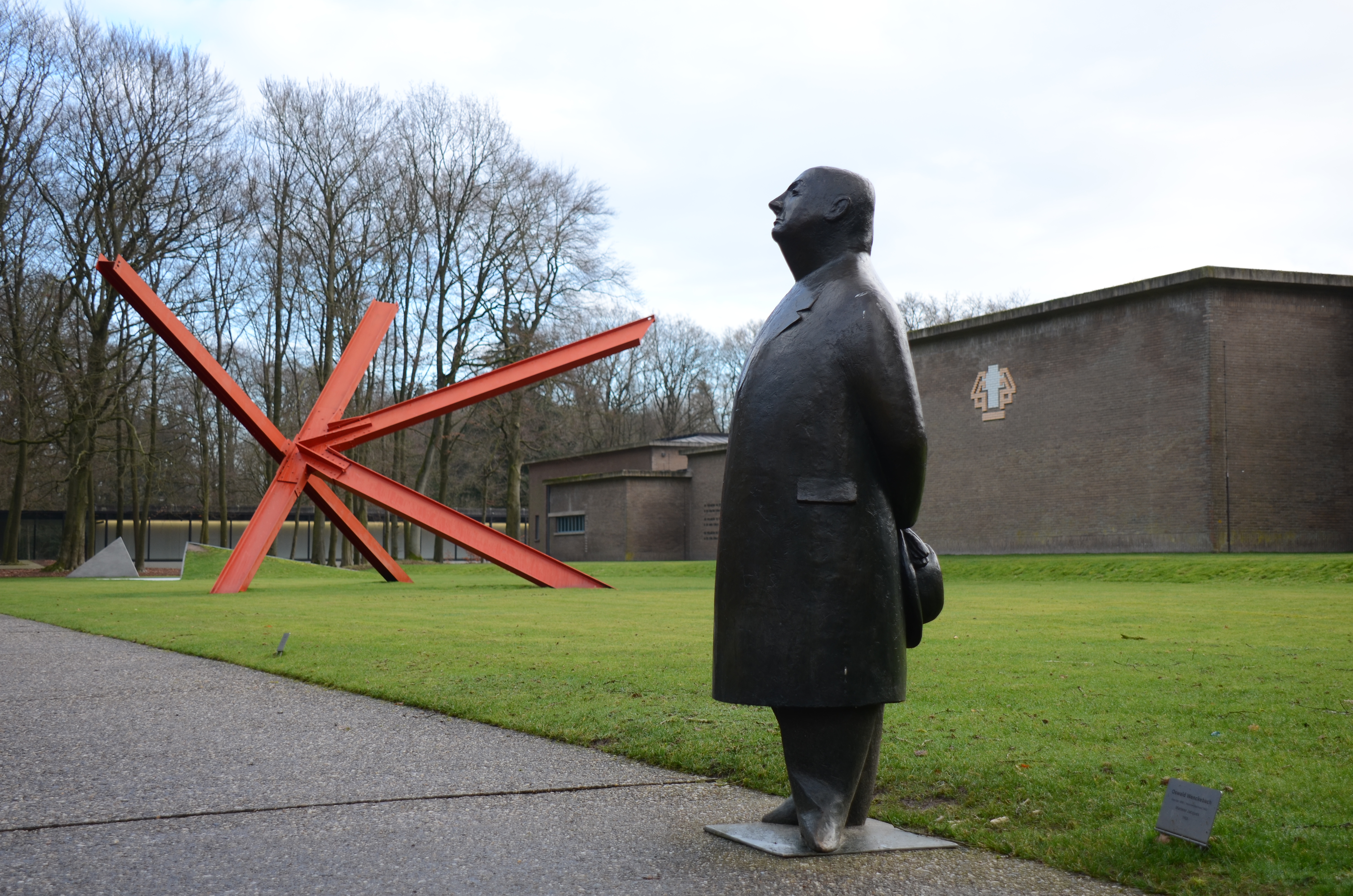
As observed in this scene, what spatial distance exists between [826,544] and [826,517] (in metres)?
0.09

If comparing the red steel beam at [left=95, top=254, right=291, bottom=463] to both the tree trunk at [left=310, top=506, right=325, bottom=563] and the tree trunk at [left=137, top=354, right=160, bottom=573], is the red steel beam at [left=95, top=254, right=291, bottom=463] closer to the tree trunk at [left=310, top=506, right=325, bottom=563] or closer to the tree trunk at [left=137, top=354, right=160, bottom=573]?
the tree trunk at [left=137, top=354, right=160, bottom=573]

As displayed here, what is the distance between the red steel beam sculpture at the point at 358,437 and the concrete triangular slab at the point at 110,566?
39.8ft

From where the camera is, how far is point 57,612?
52.2ft

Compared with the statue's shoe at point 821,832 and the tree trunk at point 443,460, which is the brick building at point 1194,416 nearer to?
the tree trunk at point 443,460

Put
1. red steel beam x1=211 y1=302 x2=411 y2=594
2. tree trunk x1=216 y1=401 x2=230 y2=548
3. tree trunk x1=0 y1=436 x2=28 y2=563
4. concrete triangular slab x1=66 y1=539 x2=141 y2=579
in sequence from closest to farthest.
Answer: red steel beam x1=211 y1=302 x2=411 y2=594 < concrete triangular slab x1=66 y1=539 x2=141 y2=579 < tree trunk x1=0 y1=436 x2=28 y2=563 < tree trunk x1=216 y1=401 x2=230 y2=548

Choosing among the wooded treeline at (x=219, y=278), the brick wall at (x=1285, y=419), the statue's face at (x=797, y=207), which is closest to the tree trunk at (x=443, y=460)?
the wooded treeline at (x=219, y=278)

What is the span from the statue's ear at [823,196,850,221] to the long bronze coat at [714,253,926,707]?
313mm

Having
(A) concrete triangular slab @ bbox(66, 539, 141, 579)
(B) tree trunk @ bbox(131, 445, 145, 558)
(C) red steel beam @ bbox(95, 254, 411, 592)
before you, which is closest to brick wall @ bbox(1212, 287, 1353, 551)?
(C) red steel beam @ bbox(95, 254, 411, 592)

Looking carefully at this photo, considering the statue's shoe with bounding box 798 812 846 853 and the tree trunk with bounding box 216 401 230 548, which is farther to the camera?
the tree trunk with bounding box 216 401 230 548

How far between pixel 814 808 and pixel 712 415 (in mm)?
59448

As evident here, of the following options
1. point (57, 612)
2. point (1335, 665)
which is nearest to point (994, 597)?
point (1335, 665)

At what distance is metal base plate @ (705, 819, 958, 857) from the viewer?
3732mm

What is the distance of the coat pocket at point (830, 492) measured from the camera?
3.74 metres

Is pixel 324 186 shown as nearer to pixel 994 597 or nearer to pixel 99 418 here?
pixel 99 418
